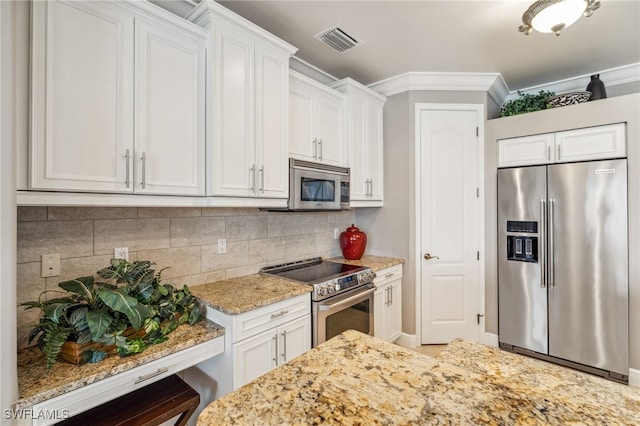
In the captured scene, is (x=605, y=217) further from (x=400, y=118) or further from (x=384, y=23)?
(x=384, y=23)

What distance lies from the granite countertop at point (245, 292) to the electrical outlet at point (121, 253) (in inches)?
17.9

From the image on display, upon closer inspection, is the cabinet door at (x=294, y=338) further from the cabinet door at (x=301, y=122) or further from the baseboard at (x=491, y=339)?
the baseboard at (x=491, y=339)

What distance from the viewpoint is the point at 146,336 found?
57.6 inches

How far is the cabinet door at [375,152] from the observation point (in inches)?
123

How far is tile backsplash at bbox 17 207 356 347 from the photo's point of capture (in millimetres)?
1478

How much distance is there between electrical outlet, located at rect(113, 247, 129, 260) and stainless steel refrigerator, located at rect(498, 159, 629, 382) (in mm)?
3145

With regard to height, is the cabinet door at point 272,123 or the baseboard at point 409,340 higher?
the cabinet door at point 272,123

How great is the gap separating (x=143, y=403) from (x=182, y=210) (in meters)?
1.10

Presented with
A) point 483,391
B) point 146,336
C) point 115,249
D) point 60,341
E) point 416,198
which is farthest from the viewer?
point 416,198

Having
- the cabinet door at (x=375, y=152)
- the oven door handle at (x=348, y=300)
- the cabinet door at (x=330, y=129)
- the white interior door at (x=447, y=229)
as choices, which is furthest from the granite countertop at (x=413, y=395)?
the cabinet door at (x=375, y=152)

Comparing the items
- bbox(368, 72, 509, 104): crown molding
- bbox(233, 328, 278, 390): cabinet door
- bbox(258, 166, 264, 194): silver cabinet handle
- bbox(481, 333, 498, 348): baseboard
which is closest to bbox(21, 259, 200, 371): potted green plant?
bbox(233, 328, 278, 390): cabinet door

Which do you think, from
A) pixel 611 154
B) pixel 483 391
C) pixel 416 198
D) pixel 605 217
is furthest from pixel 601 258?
pixel 483 391

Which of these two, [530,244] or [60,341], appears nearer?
[60,341]

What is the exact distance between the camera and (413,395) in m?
0.77
